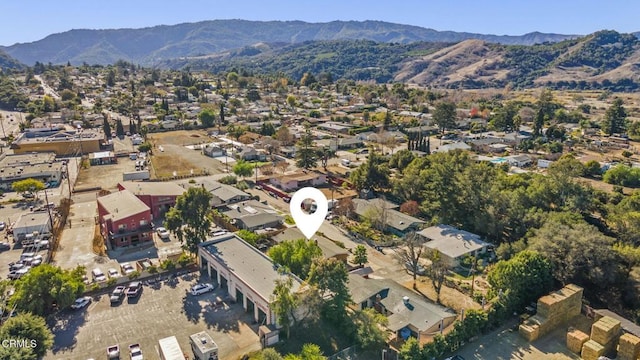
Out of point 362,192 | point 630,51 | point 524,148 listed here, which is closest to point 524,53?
point 630,51

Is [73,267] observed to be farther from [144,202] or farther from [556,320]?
[556,320]

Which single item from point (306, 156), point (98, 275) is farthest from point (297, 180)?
point (98, 275)

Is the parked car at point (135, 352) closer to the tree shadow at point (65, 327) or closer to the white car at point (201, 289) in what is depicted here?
the tree shadow at point (65, 327)

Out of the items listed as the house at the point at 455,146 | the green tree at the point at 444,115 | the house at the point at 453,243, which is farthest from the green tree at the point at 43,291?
the green tree at the point at 444,115

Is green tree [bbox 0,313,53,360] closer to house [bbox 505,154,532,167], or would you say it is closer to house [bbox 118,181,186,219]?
house [bbox 118,181,186,219]

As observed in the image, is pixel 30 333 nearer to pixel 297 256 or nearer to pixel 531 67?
pixel 297 256

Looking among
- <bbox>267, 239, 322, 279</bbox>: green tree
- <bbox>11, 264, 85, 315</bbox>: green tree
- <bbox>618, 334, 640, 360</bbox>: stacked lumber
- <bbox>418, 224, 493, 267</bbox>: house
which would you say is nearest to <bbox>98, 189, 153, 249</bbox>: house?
<bbox>11, 264, 85, 315</bbox>: green tree
